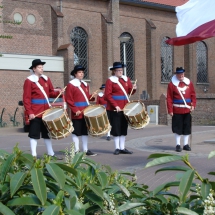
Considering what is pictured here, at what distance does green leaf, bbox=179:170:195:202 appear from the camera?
2.72 metres

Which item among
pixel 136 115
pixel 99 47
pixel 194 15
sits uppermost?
pixel 99 47

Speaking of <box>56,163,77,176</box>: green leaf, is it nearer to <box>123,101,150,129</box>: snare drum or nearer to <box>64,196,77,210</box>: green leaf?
<box>64,196,77,210</box>: green leaf

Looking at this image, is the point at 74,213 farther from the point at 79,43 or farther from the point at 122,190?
the point at 79,43

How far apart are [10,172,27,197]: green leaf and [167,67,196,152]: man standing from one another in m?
9.66

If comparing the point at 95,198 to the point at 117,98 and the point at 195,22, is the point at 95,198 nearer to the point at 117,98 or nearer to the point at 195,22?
the point at 195,22

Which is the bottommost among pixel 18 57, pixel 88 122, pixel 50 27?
pixel 88 122

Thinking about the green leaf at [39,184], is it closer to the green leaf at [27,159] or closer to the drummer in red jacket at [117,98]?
the green leaf at [27,159]

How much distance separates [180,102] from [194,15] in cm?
420

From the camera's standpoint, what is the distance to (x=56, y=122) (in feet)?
32.5

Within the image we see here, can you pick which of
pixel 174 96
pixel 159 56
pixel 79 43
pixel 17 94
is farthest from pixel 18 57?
pixel 174 96

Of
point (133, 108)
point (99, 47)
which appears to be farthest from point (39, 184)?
point (99, 47)

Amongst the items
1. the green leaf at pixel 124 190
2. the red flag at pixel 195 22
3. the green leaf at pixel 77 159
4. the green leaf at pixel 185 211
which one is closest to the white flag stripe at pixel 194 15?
the red flag at pixel 195 22

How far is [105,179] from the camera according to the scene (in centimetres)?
323

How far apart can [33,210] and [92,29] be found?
3262cm
